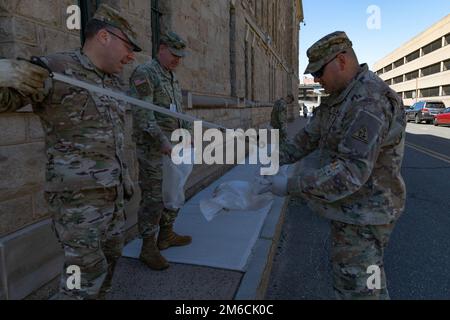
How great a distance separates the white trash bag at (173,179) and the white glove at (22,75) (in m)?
1.51

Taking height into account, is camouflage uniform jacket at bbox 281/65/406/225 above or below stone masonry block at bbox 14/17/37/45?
below

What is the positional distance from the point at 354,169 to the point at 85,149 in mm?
1453

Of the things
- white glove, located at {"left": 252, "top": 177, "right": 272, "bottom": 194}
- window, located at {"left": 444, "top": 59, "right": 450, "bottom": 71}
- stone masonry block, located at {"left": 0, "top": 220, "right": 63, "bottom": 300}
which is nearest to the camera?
white glove, located at {"left": 252, "top": 177, "right": 272, "bottom": 194}

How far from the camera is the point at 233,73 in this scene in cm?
912

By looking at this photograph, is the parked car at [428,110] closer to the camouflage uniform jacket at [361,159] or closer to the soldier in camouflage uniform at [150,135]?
the soldier in camouflage uniform at [150,135]

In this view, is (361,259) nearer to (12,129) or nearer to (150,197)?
(150,197)

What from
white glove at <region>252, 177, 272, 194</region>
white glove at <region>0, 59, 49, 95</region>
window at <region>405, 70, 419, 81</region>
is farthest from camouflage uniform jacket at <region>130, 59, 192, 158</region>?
window at <region>405, 70, 419, 81</region>

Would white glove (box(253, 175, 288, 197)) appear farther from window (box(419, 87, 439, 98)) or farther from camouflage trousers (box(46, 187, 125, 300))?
window (box(419, 87, 439, 98))

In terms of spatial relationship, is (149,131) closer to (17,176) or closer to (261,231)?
(17,176)

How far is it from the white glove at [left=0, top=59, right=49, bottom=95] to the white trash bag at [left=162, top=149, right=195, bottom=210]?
1.51 metres

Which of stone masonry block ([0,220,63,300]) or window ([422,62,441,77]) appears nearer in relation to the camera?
stone masonry block ([0,220,63,300])

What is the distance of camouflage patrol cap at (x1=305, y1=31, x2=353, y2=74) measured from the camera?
1.88m

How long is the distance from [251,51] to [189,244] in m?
9.94
